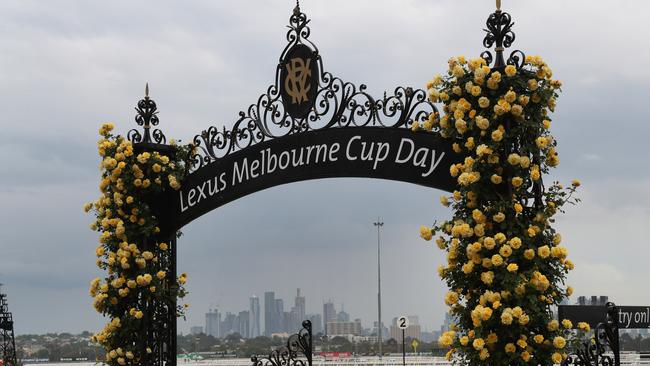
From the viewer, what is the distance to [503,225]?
7.99m

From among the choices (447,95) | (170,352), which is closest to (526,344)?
(447,95)

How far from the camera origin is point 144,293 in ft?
37.6

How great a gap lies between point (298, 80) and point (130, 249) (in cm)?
325

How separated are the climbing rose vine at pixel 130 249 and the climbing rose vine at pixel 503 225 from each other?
4474 mm

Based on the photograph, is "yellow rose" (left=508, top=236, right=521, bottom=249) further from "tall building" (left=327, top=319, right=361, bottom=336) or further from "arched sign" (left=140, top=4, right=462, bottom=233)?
"tall building" (left=327, top=319, right=361, bottom=336)

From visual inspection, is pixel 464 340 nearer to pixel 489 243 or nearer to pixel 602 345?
pixel 489 243

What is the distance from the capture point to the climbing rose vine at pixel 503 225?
25.7 feet

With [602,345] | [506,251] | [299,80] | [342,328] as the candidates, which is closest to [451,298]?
[506,251]

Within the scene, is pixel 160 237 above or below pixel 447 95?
below

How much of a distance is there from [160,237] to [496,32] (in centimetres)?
560

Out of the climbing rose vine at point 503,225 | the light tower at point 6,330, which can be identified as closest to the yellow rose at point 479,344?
the climbing rose vine at point 503,225

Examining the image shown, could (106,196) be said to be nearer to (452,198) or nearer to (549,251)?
(452,198)

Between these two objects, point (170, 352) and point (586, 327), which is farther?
point (170, 352)

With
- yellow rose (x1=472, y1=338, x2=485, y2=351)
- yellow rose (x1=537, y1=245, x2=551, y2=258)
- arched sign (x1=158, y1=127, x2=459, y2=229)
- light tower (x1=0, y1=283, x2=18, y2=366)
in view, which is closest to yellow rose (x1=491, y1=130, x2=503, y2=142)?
arched sign (x1=158, y1=127, x2=459, y2=229)
